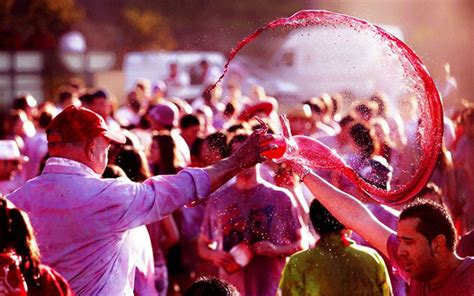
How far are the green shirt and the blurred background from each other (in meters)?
14.0

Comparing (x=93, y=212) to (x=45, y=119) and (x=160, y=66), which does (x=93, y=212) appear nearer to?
(x=45, y=119)

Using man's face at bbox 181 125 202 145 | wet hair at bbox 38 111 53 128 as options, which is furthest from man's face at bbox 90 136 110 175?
wet hair at bbox 38 111 53 128

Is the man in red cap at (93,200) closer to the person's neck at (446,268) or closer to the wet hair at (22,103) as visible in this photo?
the person's neck at (446,268)

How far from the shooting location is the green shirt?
651cm

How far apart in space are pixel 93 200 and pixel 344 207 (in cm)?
133

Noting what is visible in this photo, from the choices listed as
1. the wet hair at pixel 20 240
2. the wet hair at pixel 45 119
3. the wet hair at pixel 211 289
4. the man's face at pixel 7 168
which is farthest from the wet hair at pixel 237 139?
the wet hair at pixel 45 119

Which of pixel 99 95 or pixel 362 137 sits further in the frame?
pixel 99 95

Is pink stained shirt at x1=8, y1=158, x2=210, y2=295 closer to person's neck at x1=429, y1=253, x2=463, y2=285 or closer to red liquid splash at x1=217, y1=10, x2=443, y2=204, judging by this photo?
red liquid splash at x1=217, y1=10, x2=443, y2=204

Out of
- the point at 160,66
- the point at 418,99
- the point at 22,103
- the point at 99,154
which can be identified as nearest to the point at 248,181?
the point at 99,154

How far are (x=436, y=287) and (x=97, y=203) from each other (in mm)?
1713

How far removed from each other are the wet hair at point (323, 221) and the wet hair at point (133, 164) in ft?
6.28

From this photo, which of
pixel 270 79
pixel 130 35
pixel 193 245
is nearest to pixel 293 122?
pixel 193 245

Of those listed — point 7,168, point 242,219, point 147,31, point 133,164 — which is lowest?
point 147,31

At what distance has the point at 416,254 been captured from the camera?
17.3ft
